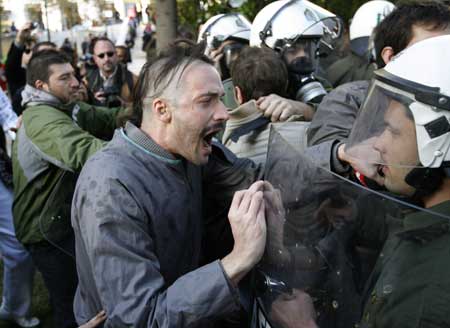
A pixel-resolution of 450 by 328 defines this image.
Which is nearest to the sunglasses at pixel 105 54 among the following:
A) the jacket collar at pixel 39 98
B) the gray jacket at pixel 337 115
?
the jacket collar at pixel 39 98

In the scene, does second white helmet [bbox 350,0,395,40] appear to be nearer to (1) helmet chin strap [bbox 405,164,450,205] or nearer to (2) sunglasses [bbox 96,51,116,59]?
(2) sunglasses [bbox 96,51,116,59]

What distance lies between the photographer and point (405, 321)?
1235 mm

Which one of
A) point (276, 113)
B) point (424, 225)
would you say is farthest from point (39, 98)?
point (424, 225)

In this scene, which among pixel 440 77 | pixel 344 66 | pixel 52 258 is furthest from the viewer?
pixel 344 66

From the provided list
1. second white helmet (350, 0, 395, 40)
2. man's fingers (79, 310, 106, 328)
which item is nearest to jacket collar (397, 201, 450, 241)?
man's fingers (79, 310, 106, 328)

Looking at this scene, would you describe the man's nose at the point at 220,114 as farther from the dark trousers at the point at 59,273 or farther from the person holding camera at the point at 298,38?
the dark trousers at the point at 59,273

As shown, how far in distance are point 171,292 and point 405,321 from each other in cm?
73

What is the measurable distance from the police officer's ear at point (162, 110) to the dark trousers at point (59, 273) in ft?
5.45

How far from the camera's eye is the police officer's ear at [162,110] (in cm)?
207

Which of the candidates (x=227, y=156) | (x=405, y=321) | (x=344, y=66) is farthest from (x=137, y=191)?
(x=344, y=66)

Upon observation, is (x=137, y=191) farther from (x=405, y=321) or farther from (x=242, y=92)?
(x=242, y=92)

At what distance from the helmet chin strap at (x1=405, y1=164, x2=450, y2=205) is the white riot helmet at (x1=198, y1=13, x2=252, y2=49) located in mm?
3139

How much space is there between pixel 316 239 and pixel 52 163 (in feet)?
6.95

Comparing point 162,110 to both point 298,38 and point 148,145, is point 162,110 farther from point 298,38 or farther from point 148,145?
point 298,38
